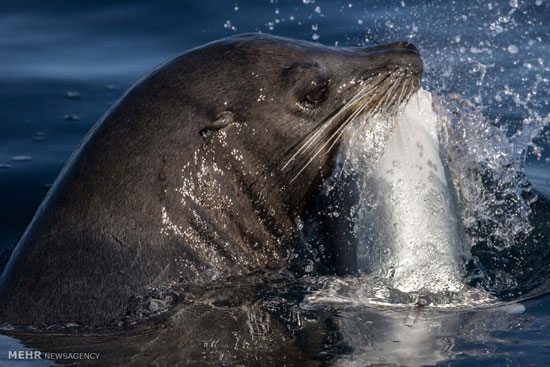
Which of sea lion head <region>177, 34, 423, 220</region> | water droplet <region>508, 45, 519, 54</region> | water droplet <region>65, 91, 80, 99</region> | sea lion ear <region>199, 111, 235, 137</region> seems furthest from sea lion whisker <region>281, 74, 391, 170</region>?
water droplet <region>508, 45, 519, 54</region>

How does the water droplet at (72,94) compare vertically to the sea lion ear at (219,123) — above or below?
above

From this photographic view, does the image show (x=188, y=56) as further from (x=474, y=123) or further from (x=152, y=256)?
(x=474, y=123)

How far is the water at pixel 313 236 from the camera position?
4891 mm

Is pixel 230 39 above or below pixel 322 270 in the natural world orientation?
above

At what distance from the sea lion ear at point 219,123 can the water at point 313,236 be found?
92cm

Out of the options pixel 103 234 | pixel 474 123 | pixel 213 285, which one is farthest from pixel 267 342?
pixel 474 123

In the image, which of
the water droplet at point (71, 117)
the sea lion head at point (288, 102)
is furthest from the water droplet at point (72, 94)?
the sea lion head at point (288, 102)

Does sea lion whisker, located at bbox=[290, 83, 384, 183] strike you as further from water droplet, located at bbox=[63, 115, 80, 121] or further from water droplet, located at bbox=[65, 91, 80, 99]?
water droplet, located at bbox=[65, 91, 80, 99]

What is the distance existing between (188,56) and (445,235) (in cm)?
191

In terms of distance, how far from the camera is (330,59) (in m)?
5.93

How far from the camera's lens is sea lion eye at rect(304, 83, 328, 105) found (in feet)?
18.9

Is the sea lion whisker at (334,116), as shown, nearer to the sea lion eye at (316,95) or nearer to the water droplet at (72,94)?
the sea lion eye at (316,95)

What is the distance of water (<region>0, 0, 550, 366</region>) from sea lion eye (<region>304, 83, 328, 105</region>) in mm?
889

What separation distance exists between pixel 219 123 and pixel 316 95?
0.63 metres
